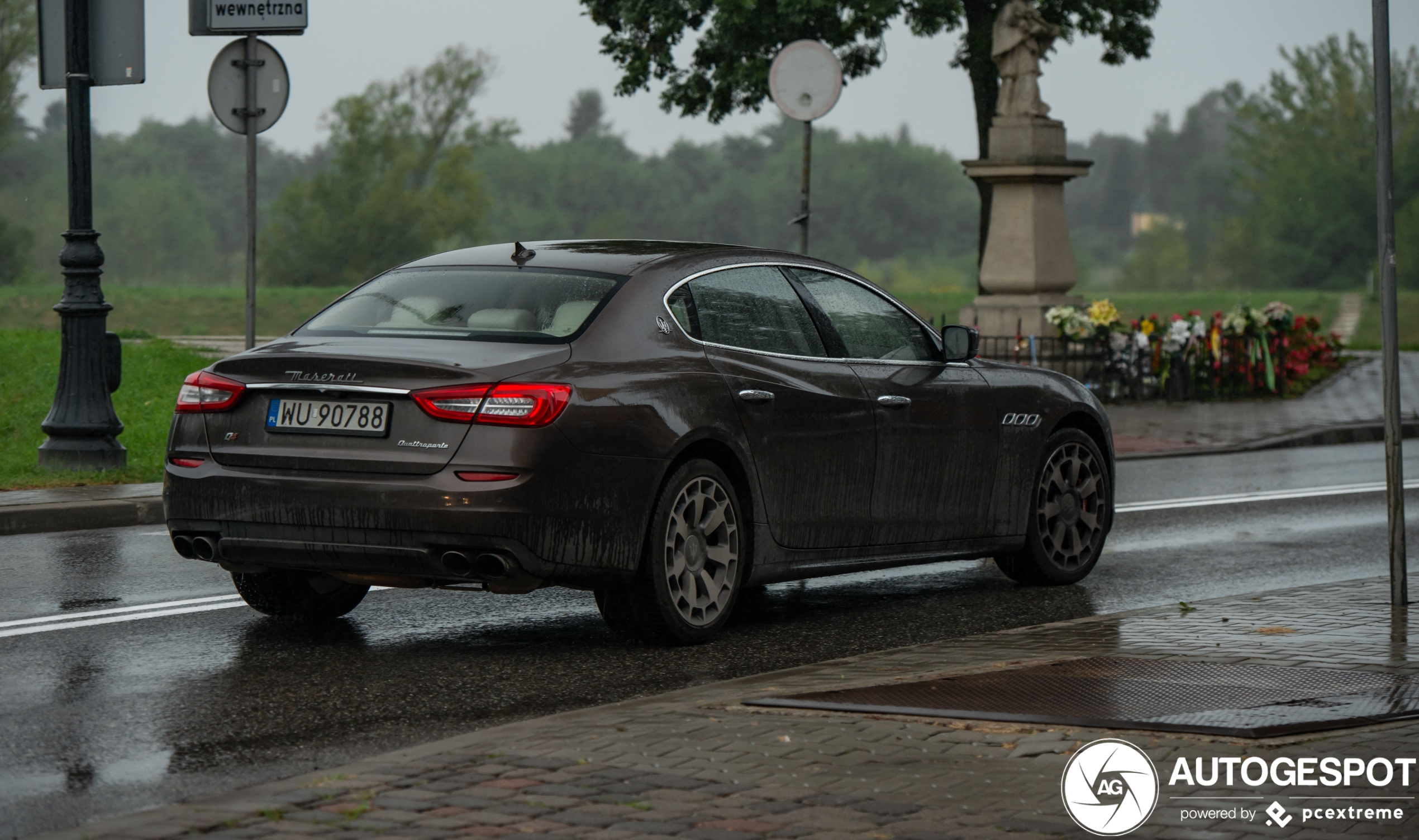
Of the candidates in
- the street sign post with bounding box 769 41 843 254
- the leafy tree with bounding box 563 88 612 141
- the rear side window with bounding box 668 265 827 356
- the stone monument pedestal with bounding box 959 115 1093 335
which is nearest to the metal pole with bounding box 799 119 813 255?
the street sign post with bounding box 769 41 843 254

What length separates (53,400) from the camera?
1407 cm

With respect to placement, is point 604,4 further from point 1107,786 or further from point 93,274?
point 1107,786

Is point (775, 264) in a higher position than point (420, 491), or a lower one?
higher

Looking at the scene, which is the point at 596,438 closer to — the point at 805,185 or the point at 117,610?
the point at 117,610

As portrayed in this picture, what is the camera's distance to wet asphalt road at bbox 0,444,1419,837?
5.39 meters

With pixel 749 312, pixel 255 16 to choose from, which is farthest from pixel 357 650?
pixel 255 16

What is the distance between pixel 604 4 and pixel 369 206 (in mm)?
55014

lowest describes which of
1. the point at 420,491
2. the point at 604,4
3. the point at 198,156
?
the point at 420,491

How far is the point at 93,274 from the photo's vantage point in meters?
12.9

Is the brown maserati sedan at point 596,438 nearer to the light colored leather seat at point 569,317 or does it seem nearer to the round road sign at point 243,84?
the light colored leather seat at point 569,317

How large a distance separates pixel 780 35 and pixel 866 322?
77.9ft

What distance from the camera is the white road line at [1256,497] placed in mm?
13188

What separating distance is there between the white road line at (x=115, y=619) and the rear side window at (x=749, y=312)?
2.43 meters

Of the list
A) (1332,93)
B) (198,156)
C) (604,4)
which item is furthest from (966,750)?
A: (198,156)
